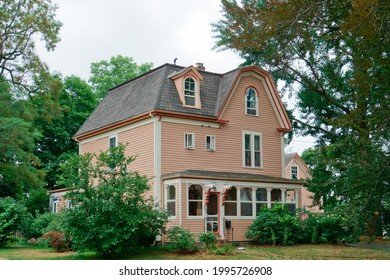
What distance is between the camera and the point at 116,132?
27.5m

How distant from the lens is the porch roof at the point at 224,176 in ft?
74.7

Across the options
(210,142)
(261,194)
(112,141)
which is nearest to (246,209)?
(261,194)

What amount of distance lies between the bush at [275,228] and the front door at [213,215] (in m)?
1.58

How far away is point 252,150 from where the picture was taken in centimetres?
2756

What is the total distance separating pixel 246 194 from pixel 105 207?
29.8 ft

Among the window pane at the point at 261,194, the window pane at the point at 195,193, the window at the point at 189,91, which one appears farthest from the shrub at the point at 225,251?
the window at the point at 189,91

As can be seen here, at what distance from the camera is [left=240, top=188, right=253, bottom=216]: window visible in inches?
982

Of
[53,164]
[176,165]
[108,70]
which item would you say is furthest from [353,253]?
[108,70]

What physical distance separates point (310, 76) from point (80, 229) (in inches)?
738

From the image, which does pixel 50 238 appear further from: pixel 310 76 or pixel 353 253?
pixel 310 76

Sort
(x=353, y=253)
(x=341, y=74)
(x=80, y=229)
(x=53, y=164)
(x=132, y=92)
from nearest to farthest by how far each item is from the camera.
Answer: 1. (x=80, y=229)
2. (x=353, y=253)
3. (x=132, y=92)
4. (x=341, y=74)
5. (x=53, y=164)

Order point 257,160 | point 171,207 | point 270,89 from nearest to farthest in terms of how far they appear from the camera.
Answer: point 171,207
point 257,160
point 270,89

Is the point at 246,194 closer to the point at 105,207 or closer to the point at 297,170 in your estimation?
the point at 105,207

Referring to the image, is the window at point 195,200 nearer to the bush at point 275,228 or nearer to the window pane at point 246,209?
the window pane at point 246,209
